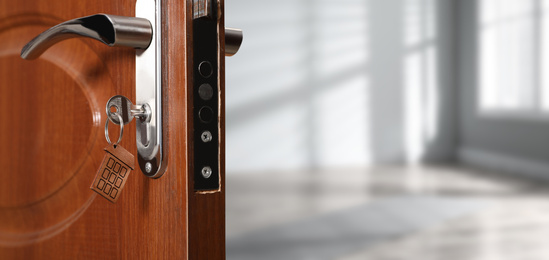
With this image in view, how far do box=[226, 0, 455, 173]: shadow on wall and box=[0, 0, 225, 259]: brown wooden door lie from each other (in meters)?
5.55

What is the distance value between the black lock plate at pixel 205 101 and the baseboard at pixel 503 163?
232 inches

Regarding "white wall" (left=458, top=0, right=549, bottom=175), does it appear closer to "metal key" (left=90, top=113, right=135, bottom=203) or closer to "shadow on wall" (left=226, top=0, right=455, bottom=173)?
"shadow on wall" (left=226, top=0, right=455, bottom=173)

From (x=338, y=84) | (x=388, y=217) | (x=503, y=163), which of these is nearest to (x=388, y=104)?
(x=338, y=84)

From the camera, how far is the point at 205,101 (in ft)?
1.42

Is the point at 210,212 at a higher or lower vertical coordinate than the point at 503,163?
higher

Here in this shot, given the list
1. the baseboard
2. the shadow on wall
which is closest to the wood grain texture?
the shadow on wall

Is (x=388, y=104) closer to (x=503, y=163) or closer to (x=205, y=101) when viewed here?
(x=503, y=163)

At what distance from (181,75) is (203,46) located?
0.10ft

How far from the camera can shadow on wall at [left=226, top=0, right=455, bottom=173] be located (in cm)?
632

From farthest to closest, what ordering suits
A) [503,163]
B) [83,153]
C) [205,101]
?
[503,163], [83,153], [205,101]

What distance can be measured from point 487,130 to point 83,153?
6.83 metres

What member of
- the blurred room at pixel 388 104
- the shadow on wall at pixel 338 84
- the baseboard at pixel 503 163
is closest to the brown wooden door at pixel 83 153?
the blurred room at pixel 388 104

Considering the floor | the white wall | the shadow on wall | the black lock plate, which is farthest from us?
the shadow on wall

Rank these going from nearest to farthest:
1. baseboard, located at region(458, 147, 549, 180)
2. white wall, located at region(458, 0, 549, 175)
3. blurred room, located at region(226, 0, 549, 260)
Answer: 1. blurred room, located at region(226, 0, 549, 260)
2. baseboard, located at region(458, 147, 549, 180)
3. white wall, located at region(458, 0, 549, 175)
